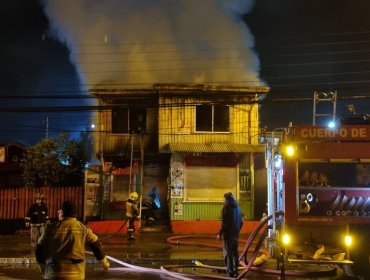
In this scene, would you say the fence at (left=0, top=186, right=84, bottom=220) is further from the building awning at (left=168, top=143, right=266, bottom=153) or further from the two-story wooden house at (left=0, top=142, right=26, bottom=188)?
the building awning at (left=168, top=143, right=266, bottom=153)

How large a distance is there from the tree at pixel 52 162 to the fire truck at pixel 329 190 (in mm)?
14274

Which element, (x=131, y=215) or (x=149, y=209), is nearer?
(x=131, y=215)

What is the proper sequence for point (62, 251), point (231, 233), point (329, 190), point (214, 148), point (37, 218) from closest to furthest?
point (62, 251) → point (329, 190) → point (231, 233) → point (37, 218) → point (214, 148)

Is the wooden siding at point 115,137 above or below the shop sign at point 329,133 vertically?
above

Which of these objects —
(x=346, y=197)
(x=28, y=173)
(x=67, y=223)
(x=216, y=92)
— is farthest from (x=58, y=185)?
(x=67, y=223)

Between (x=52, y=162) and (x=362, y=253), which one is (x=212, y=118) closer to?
(x=52, y=162)

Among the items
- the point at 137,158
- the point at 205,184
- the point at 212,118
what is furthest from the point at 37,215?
the point at 212,118

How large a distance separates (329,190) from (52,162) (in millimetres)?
14684

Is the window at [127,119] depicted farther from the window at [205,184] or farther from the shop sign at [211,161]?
the window at [205,184]

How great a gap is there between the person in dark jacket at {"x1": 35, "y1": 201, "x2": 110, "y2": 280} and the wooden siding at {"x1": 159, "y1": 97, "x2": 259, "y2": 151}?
15.9 m

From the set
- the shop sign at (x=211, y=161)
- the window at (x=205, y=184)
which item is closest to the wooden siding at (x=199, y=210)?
the window at (x=205, y=184)

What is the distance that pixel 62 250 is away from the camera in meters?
4.63

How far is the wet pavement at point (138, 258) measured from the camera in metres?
10.6

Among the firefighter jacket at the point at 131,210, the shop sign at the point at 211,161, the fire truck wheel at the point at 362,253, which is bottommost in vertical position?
the fire truck wheel at the point at 362,253
